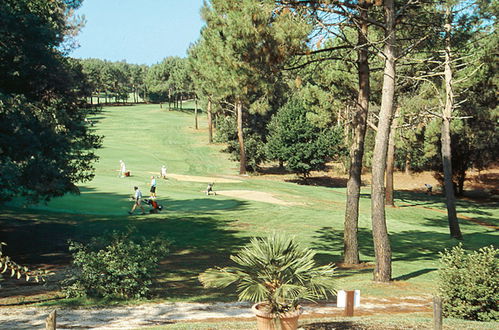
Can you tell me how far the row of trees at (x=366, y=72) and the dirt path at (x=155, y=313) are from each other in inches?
109

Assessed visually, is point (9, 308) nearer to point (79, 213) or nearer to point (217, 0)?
point (217, 0)

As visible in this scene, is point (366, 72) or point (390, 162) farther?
point (390, 162)

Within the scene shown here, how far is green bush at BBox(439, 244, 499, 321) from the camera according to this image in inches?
443

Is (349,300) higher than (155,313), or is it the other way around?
(349,300)

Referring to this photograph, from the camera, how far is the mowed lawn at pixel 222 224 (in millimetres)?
17991

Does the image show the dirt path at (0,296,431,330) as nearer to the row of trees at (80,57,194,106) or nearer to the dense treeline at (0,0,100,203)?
the dense treeline at (0,0,100,203)

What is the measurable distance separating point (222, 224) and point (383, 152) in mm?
12856

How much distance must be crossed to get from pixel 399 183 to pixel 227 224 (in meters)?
39.8

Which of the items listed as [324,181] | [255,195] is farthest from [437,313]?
[324,181]

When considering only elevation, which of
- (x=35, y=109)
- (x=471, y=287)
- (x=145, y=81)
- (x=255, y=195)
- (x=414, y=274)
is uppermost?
Result: (x=145, y=81)

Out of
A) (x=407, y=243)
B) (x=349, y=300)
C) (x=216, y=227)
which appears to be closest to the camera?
(x=349, y=300)

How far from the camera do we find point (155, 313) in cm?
1252

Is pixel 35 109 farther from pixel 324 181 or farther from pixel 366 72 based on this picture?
pixel 324 181

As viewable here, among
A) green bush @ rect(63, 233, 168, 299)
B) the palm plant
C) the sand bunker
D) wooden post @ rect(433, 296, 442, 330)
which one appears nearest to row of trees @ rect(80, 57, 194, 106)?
the sand bunker
